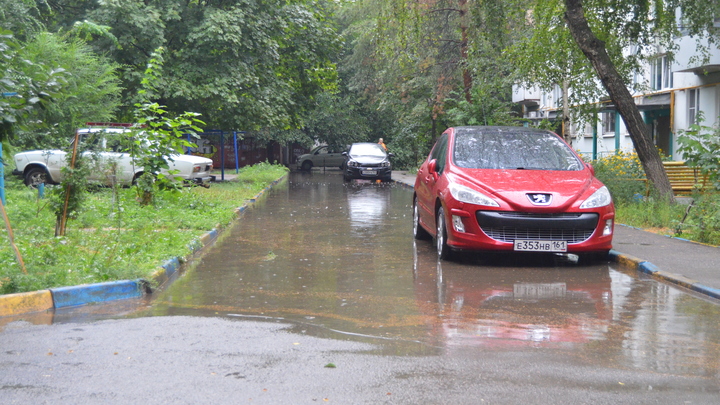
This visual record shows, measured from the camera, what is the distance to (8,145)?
26.3 ft

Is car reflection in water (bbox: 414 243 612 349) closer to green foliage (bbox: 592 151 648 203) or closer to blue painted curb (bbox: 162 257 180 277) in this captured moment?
blue painted curb (bbox: 162 257 180 277)

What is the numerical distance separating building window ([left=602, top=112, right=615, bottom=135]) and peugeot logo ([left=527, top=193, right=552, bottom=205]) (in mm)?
27003

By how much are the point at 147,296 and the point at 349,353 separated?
3.14m

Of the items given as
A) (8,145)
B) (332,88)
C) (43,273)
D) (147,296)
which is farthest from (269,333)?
(332,88)

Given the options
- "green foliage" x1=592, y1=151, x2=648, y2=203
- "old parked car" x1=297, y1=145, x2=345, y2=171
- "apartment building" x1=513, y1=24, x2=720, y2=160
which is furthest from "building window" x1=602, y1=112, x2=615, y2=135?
"old parked car" x1=297, y1=145, x2=345, y2=171

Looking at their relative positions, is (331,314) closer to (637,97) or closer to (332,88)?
(637,97)

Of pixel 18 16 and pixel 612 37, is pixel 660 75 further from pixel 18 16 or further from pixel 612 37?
pixel 18 16

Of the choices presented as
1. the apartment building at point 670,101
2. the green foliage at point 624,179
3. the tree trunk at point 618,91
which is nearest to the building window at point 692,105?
the apartment building at point 670,101

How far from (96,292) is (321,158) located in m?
44.9

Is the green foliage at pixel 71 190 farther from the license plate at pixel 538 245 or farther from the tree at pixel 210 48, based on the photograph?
the tree at pixel 210 48

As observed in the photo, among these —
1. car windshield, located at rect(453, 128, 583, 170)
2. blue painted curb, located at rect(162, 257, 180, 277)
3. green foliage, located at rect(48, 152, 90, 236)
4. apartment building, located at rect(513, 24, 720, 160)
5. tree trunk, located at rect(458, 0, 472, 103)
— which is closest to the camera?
blue painted curb, located at rect(162, 257, 180, 277)

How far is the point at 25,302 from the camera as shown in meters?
6.89

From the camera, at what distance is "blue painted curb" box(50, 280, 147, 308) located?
717 cm

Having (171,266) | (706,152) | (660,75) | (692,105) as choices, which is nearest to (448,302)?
(171,266)
